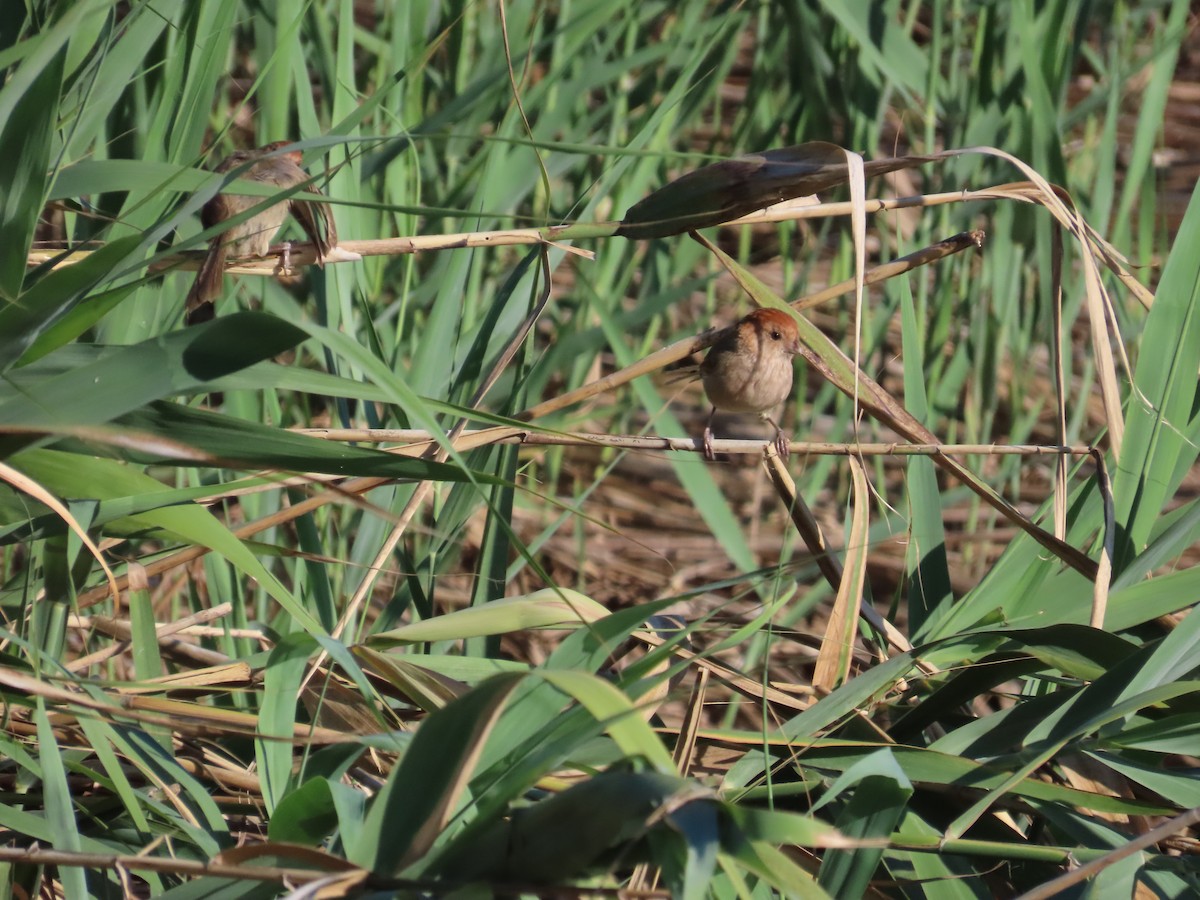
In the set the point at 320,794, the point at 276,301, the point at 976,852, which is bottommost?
the point at 976,852

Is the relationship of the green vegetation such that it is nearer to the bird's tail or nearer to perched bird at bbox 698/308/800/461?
the bird's tail

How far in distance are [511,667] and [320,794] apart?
1.25 ft

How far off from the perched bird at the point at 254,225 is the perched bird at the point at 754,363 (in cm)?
114

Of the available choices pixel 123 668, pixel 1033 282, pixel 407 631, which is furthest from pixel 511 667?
pixel 1033 282

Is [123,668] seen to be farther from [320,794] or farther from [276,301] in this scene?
[320,794]

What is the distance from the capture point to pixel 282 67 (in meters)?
2.29

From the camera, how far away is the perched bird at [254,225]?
1.90 meters

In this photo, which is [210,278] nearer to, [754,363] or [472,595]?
[472,595]

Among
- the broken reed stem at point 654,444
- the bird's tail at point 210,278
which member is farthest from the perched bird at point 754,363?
the bird's tail at point 210,278

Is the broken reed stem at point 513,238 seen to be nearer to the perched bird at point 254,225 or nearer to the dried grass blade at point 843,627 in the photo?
the perched bird at point 254,225

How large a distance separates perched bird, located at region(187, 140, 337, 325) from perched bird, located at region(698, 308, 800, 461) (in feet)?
3.76

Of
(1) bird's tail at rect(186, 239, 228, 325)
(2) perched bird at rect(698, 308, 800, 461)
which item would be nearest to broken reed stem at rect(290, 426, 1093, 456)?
(1) bird's tail at rect(186, 239, 228, 325)

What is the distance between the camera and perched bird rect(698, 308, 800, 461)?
3082 mm

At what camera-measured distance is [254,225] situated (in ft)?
7.73
